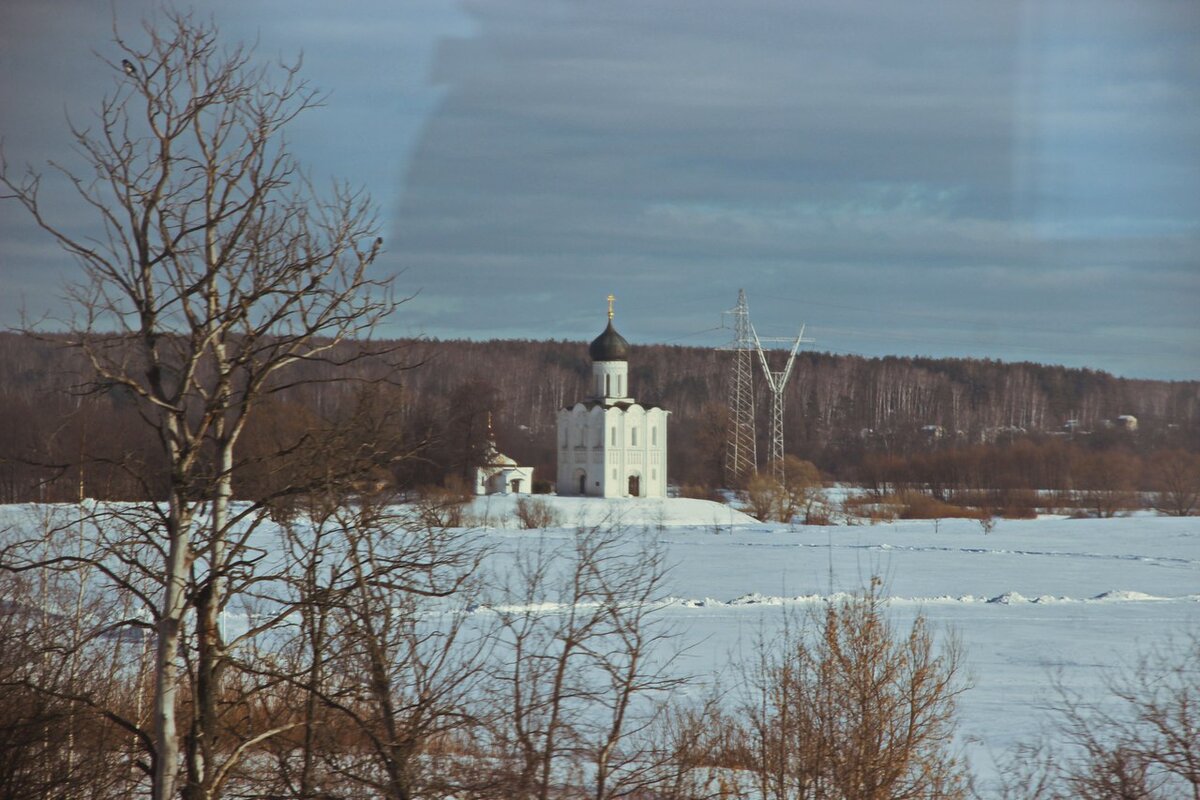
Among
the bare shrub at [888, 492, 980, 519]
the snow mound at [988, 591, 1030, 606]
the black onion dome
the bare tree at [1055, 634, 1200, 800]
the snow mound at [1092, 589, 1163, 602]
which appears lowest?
the bare tree at [1055, 634, 1200, 800]

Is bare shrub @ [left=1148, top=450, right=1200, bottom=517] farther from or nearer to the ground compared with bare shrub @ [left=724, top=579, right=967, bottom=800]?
farther from the ground

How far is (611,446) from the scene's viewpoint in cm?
4553

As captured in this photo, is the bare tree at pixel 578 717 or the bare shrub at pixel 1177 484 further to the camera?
the bare shrub at pixel 1177 484

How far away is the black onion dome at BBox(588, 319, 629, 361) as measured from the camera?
46.5 metres

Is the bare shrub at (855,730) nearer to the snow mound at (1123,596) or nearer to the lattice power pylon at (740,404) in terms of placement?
the snow mound at (1123,596)

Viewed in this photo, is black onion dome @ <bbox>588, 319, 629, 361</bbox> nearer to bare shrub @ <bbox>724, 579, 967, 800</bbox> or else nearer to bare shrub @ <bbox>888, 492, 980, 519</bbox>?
bare shrub @ <bbox>888, 492, 980, 519</bbox>

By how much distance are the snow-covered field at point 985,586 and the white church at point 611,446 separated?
534cm

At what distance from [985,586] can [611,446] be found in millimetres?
23939

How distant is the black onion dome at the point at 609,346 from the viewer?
153ft

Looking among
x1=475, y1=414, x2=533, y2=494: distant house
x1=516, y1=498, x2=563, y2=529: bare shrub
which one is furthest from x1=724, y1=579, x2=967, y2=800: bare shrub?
x1=475, y1=414, x2=533, y2=494: distant house

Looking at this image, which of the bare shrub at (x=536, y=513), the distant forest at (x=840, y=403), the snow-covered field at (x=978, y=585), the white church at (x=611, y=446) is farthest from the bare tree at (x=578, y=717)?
the white church at (x=611, y=446)

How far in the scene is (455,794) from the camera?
873 cm

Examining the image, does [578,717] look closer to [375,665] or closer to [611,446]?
[375,665]

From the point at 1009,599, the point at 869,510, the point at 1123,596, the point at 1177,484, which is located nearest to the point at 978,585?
the point at 1009,599
